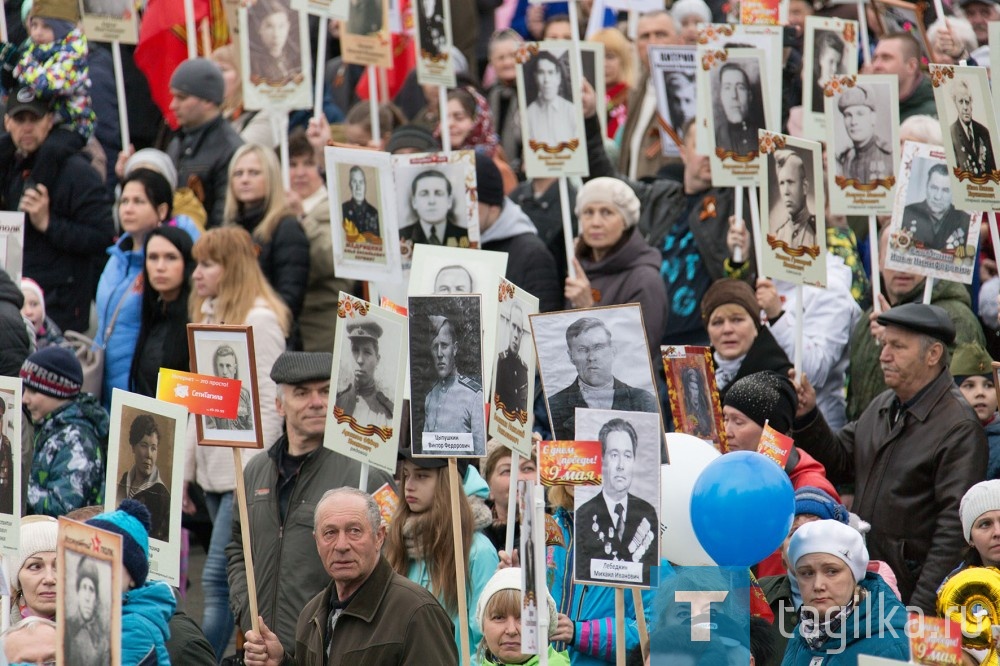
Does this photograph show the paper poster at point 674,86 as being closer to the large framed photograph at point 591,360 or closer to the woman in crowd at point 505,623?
the large framed photograph at point 591,360

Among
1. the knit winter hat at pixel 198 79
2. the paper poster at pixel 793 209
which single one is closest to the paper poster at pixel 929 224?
the paper poster at pixel 793 209

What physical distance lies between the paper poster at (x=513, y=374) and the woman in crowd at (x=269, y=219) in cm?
334

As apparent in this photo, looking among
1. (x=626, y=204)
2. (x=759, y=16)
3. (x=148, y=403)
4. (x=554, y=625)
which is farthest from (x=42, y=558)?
(x=759, y=16)

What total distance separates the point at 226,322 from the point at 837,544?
12.8 feet

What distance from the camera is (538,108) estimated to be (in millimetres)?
9266

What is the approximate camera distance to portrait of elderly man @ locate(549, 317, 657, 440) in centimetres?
585

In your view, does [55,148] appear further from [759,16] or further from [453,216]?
[759,16]

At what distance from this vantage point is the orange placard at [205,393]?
21.4ft

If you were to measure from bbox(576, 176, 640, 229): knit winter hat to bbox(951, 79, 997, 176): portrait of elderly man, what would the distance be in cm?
185

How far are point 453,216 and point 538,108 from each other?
100 cm

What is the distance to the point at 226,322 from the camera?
8664 millimetres

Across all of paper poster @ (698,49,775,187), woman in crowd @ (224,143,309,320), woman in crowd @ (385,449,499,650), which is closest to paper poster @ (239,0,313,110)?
woman in crowd @ (224,143,309,320)

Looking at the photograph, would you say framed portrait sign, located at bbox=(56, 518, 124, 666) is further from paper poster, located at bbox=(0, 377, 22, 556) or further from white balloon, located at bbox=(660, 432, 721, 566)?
white balloon, located at bbox=(660, 432, 721, 566)

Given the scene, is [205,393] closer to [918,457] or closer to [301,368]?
[301,368]
